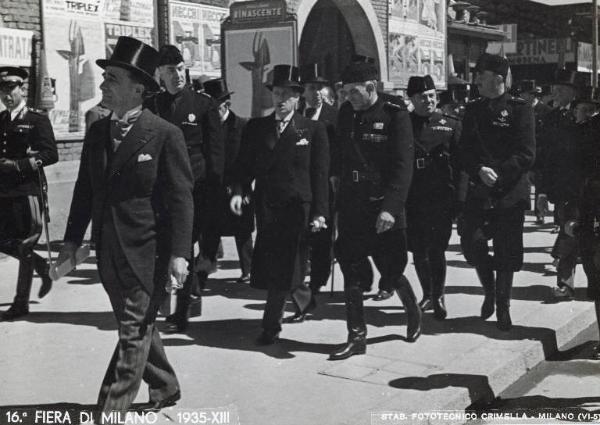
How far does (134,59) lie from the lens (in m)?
4.38

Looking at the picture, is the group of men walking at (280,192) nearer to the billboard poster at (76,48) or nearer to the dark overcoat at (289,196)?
the dark overcoat at (289,196)

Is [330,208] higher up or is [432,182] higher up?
[432,182]

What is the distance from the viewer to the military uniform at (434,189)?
7.39 meters

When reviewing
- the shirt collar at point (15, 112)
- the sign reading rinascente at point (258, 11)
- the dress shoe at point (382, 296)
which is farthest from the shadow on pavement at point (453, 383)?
the sign reading rinascente at point (258, 11)

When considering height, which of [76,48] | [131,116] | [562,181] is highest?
[76,48]

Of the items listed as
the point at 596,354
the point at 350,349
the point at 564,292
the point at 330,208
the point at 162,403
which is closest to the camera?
the point at 162,403

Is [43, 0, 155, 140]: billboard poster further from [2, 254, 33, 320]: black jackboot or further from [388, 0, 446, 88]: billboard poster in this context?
[388, 0, 446, 88]: billboard poster

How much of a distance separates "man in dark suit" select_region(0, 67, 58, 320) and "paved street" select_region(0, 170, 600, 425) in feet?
1.22

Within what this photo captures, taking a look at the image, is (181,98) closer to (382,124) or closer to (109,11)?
(382,124)

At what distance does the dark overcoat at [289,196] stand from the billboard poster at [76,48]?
6109 mm

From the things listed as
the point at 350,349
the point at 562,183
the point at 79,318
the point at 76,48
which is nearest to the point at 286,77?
the point at 350,349

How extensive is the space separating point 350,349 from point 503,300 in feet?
5.38

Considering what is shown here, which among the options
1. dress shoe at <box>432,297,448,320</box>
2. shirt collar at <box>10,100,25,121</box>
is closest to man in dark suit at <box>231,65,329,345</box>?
dress shoe at <box>432,297,448,320</box>

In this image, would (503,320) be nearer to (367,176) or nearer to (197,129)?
(367,176)
